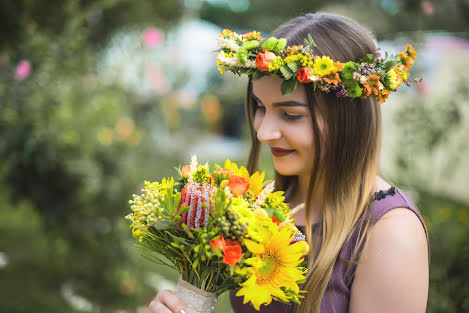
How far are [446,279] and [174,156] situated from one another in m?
5.54

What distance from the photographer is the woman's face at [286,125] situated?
54.7 inches

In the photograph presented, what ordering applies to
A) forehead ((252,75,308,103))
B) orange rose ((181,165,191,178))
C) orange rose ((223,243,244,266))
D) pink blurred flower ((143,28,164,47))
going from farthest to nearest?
pink blurred flower ((143,28,164,47)) < forehead ((252,75,308,103)) < orange rose ((181,165,191,178)) < orange rose ((223,243,244,266))

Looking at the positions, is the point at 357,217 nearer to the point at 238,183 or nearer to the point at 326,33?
the point at 238,183

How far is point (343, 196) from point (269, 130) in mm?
344

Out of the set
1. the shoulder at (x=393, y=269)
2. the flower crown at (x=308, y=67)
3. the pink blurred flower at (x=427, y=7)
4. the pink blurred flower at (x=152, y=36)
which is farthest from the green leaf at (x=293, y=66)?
the pink blurred flower at (x=152, y=36)

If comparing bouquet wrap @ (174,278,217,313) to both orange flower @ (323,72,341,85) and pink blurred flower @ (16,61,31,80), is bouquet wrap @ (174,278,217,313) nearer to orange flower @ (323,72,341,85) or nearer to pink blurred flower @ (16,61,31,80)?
orange flower @ (323,72,341,85)

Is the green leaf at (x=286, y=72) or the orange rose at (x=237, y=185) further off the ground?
the green leaf at (x=286, y=72)

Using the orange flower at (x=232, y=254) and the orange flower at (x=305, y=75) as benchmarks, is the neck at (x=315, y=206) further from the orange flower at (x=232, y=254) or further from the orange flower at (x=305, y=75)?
the orange flower at (x=232, y=254)

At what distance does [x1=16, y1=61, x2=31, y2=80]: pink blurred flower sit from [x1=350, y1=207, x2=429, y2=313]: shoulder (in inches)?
116

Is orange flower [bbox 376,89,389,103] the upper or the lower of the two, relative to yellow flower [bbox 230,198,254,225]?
upper

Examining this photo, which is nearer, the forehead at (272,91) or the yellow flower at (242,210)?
the yellow flower at (242,210)

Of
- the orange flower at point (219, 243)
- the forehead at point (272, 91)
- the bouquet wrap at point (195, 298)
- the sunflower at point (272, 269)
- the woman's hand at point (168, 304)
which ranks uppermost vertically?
the forehead at point (272, 91)

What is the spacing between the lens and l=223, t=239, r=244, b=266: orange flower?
1.02 metres

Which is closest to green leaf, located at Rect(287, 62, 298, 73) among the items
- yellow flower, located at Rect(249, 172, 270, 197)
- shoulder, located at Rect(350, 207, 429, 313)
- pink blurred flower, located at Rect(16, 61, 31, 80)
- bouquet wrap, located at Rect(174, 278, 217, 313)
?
yellow flower, located at Rect(249, 172, 270, 197)
